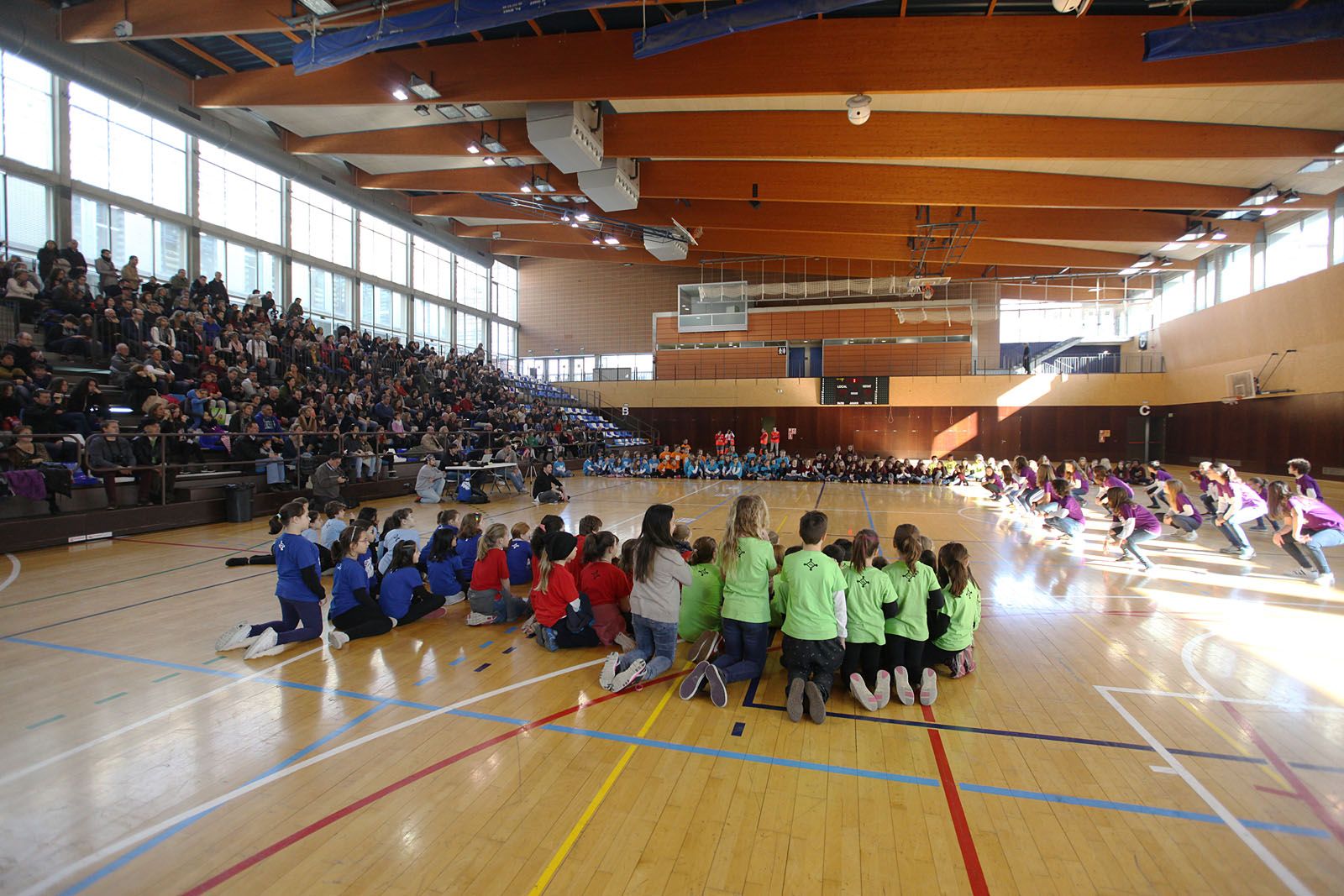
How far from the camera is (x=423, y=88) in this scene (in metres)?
10.8

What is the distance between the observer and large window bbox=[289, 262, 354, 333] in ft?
67.3

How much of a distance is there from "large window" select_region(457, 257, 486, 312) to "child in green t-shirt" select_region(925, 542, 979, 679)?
28.1 m

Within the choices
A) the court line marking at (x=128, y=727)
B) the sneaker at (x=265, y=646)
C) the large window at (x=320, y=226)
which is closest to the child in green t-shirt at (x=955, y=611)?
the court line marking at (x=128, y=727)

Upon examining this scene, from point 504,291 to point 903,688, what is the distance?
3158 centimetres

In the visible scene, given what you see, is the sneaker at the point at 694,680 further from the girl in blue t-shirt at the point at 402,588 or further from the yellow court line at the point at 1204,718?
the yellow court line at the point at 1204,718

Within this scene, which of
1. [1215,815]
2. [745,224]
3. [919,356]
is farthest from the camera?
[919,356]

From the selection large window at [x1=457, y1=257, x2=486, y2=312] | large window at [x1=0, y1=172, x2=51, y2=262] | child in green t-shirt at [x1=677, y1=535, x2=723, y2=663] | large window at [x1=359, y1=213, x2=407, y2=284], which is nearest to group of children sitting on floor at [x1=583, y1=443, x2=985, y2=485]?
large window at [x1=359, y1=213, x2=407, y2=284]

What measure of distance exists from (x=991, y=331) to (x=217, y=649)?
28.1 m

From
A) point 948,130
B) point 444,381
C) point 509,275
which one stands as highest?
point 509,275

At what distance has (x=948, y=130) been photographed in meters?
11.3

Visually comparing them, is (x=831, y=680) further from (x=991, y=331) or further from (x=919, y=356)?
(x=991, y=331)

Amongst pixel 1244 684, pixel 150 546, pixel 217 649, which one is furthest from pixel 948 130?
pixel 150 546

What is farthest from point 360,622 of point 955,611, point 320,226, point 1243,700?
point 320,226

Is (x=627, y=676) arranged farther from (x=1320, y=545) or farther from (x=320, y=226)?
(x=320, y=226)
